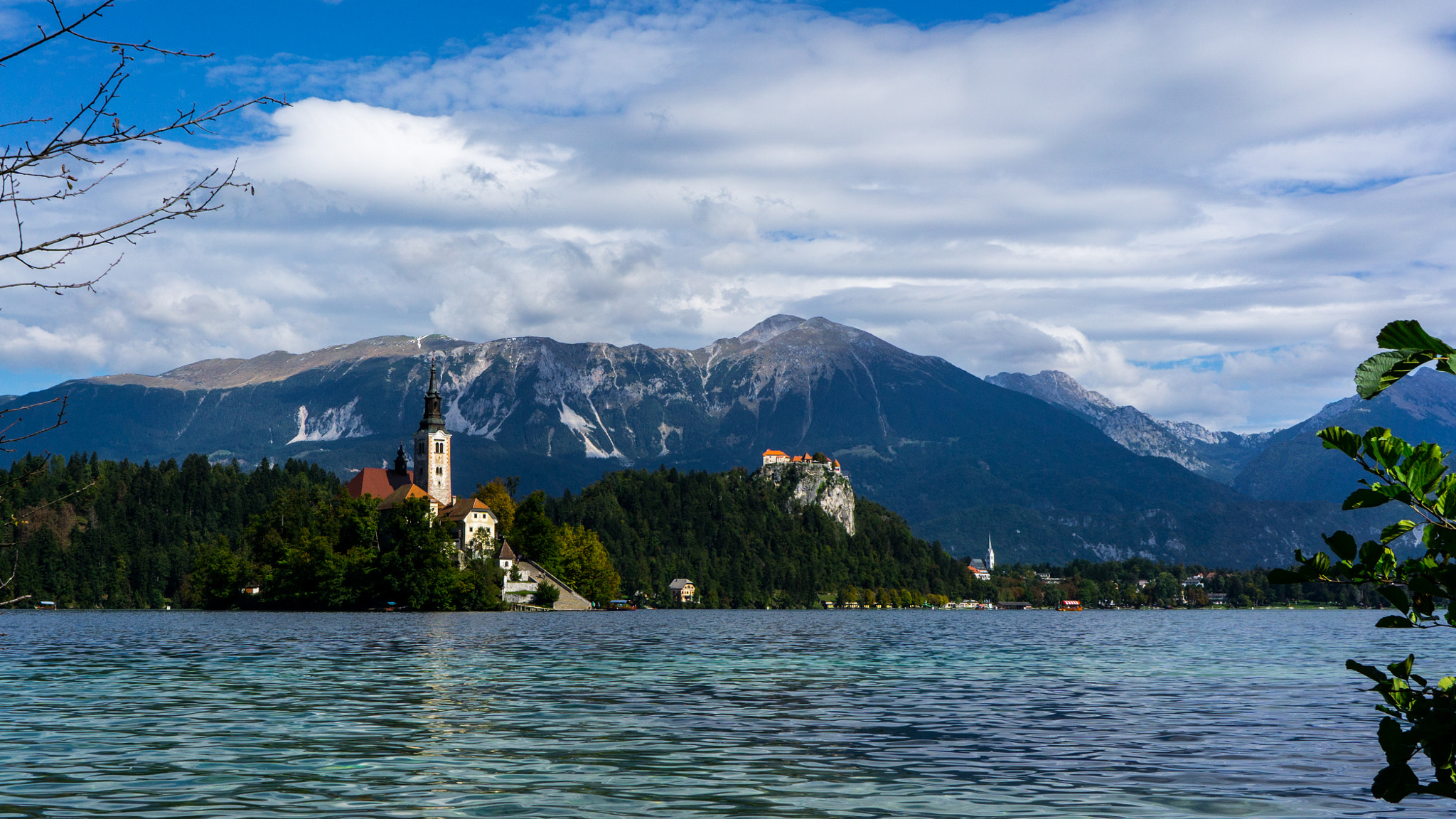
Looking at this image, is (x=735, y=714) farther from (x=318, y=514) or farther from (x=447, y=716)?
(x=318, y=514)

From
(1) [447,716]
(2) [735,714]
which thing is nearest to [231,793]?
(1) [447,716]

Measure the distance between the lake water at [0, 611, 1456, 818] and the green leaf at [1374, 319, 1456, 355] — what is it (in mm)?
14285

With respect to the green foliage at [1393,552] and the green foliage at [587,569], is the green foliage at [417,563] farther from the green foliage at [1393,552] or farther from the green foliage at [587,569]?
the green foliage at [1393,552]

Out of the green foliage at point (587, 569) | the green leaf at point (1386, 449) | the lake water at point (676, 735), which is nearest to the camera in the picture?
the green leaf at point (1386, 449)

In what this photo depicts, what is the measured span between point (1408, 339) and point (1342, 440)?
111cm

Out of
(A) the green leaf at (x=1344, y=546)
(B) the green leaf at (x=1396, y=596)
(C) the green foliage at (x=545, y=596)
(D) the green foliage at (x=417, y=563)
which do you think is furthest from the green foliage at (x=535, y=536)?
(B) the green leaf at (x=1396, y=596)

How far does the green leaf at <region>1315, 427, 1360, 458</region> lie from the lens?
7.03m

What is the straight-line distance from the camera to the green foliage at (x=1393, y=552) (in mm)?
6359

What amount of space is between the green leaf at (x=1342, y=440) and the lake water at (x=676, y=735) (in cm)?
1311

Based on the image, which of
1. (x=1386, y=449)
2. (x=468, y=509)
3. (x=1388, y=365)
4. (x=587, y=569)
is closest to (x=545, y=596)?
(x=587, y=569)

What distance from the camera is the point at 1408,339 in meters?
6.27

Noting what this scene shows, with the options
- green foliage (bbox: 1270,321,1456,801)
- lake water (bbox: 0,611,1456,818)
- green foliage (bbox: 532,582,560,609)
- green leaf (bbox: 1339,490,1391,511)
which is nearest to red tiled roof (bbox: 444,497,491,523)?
green foliage (bbox: 532,582,560,609)

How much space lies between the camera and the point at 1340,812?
19.4 metres

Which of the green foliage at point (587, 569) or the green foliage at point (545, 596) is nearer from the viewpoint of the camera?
the green foliage at point (545, 596)
